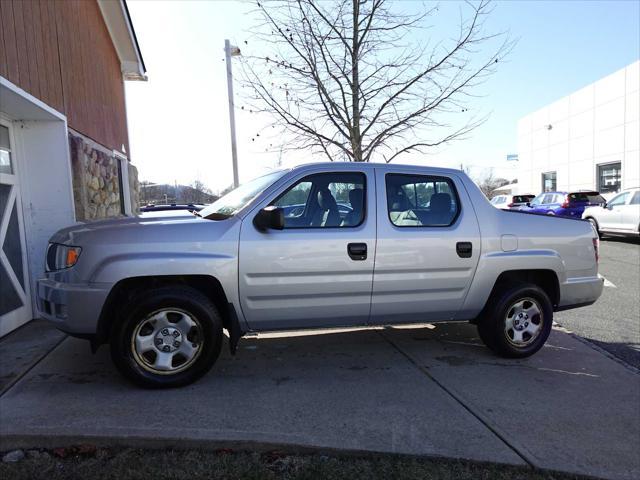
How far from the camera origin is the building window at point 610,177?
2580 cm

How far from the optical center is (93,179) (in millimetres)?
8438

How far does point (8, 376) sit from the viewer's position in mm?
4129

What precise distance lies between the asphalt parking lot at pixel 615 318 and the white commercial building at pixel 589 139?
56.2 ft

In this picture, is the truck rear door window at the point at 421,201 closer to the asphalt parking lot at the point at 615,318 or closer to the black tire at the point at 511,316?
the black tire at the point at 511,316

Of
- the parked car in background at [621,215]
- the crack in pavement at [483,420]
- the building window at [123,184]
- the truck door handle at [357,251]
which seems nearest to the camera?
the crack in pavement at [483,420]

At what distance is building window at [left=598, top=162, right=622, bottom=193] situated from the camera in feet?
84.6

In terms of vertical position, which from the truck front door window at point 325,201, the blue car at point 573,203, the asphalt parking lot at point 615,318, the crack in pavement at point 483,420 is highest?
the truck front door window at point 325,201

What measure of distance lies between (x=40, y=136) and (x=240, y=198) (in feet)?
11.9

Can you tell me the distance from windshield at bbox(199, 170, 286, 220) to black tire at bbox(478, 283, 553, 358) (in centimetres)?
247

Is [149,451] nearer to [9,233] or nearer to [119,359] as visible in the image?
[119,359]

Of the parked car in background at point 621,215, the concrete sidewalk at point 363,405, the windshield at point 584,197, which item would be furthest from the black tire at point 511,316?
the windshield at point 584,197

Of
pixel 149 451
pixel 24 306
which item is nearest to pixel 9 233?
pixel 24 306

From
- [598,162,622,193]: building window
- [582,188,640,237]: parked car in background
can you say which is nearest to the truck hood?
[582,188,640,237]: parked car in background

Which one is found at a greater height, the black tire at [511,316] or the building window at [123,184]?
the building window at [123,184]
